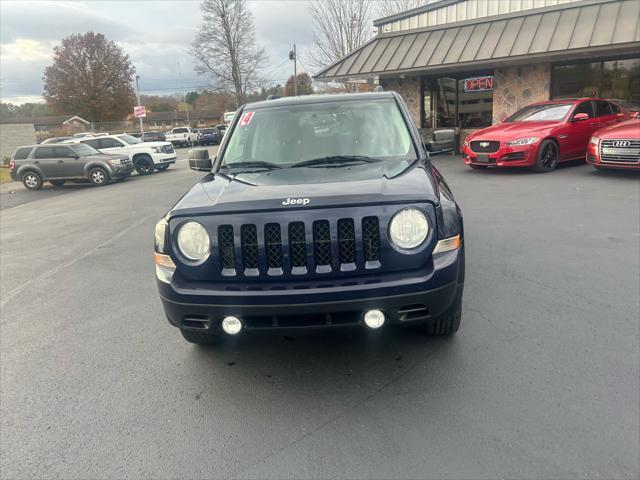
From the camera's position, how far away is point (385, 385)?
3.04 meters

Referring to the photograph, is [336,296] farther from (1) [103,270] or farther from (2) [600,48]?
(2) [600,48]

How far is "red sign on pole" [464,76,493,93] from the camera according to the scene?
1659cm

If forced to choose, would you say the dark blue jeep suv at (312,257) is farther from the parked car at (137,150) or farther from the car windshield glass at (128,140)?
the car windshield glass at (128,140)

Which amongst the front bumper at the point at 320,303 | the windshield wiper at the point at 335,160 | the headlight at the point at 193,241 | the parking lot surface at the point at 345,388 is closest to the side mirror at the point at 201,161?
the windshield wiper at the point at 335,160

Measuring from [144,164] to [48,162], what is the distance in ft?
11.6

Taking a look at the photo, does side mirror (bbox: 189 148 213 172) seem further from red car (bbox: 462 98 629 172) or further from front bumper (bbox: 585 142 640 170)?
front bumper (bbox: 585 142 640 170)

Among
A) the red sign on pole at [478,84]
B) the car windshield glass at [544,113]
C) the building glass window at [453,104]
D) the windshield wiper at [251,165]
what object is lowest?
the windshield wiper at [251,165]

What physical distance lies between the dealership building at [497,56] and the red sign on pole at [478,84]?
1.4 inches

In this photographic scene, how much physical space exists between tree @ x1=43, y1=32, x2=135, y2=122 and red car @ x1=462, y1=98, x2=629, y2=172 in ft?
210

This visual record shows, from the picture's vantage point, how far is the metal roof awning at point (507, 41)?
499 inches

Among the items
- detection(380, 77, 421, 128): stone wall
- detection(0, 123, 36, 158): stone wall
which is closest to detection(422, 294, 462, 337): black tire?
detection(380, 77, 421, 128): stone wall

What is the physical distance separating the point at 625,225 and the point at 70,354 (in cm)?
688

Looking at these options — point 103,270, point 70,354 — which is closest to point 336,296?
point 70,354

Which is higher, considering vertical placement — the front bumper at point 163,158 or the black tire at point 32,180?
the front bumper at point 163,158
